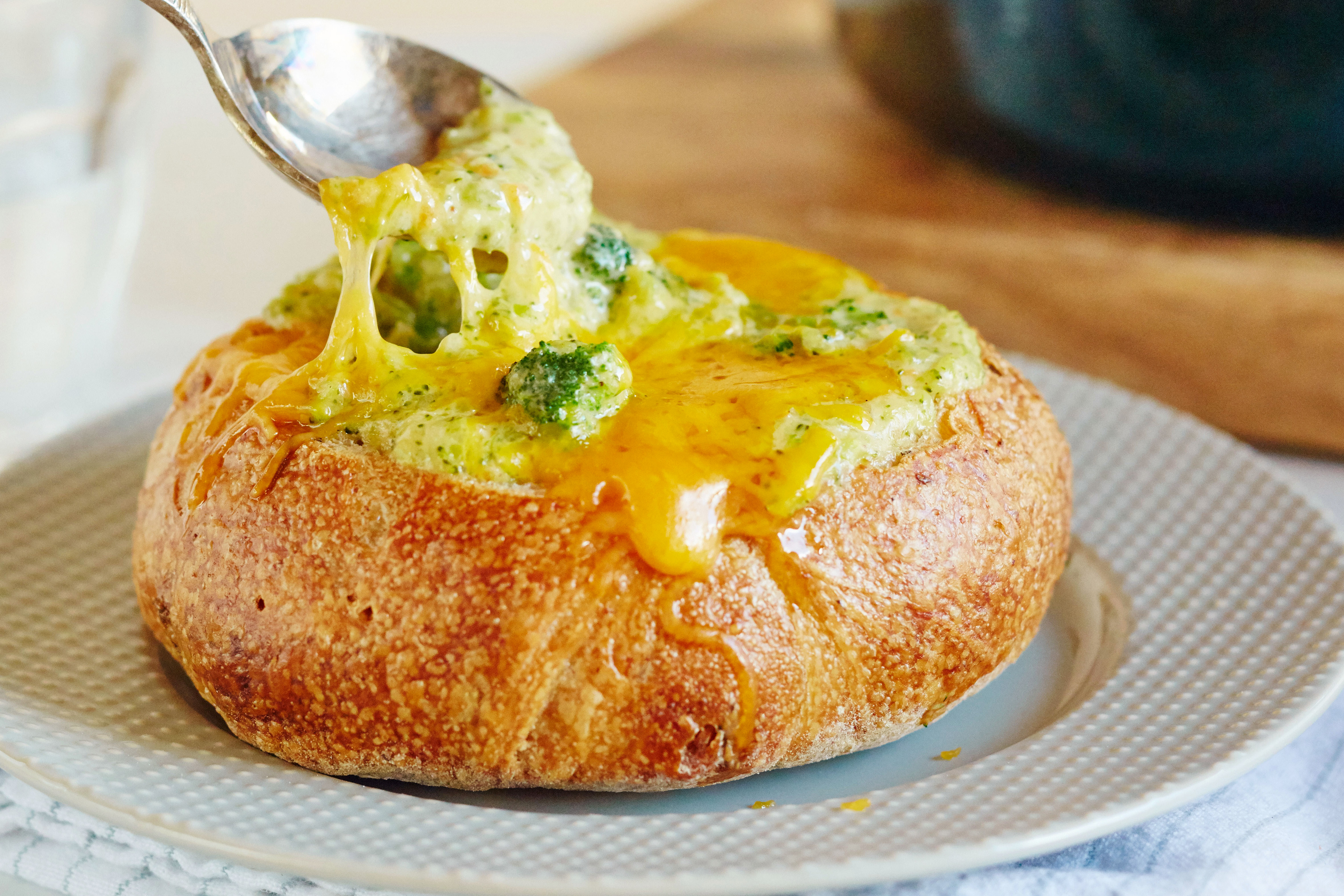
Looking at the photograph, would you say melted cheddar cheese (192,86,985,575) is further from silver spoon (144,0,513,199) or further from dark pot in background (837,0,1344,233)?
dark pot in background (837,0,1344,233)

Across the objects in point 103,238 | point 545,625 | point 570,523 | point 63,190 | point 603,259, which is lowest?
point 103,238

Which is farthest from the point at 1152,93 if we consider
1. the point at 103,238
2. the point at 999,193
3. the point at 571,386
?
the point at 103,238

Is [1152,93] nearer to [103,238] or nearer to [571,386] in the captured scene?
[571,386]

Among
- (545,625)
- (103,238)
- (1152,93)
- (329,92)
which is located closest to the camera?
(545,625)

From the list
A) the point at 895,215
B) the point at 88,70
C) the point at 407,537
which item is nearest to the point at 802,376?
the point at 407,537

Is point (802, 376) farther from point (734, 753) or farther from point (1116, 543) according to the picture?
point (1116, 543)

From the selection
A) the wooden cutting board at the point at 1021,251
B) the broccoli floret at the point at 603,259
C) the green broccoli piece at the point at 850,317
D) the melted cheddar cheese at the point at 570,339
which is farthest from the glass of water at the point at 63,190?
the green broccoli piece at the point at 850,317

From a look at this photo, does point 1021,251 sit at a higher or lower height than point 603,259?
lower

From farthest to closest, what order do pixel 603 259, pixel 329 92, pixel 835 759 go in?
pixel 329 92 → pixel 603 259 → pixel 835 759
